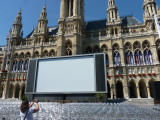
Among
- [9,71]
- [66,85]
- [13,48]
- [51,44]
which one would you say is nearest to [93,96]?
Result: [66,85]

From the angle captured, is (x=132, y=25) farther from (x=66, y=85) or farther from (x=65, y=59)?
(x=66, y=85)

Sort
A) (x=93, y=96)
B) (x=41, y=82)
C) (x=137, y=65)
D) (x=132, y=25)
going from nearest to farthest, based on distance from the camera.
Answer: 1. (x=93, y=96)
2. (x=41, y=82)
3. (x=137, y=65)
4. (x=132, y=25)

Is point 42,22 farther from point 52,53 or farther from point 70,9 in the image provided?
point 52,53

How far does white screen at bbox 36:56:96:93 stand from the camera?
25.0m

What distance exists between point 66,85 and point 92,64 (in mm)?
6381

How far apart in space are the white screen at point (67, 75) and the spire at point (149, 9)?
898 inches

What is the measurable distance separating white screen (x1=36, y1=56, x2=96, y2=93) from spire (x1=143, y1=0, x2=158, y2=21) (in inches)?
898

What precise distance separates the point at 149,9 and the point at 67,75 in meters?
30.0

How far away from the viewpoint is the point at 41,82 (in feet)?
89.7

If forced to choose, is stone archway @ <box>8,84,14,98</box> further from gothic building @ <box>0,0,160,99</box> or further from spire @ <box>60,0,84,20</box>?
spire @ <box>60,0,84,20</box>

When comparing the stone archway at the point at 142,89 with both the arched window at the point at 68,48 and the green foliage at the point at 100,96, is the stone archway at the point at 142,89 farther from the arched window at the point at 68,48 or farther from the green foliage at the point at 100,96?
the arched window at the point at 68,48

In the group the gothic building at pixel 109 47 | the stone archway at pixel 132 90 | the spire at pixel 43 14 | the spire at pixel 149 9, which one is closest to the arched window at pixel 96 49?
the gothic building at pixel 109 47

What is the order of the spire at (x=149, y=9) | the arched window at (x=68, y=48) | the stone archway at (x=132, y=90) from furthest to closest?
1. the arched window at (x=68, y=48)
2. the spire at (x=149, y=9)
3. the stone archway at (x=132, y=90)

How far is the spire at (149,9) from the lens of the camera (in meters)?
37.1
